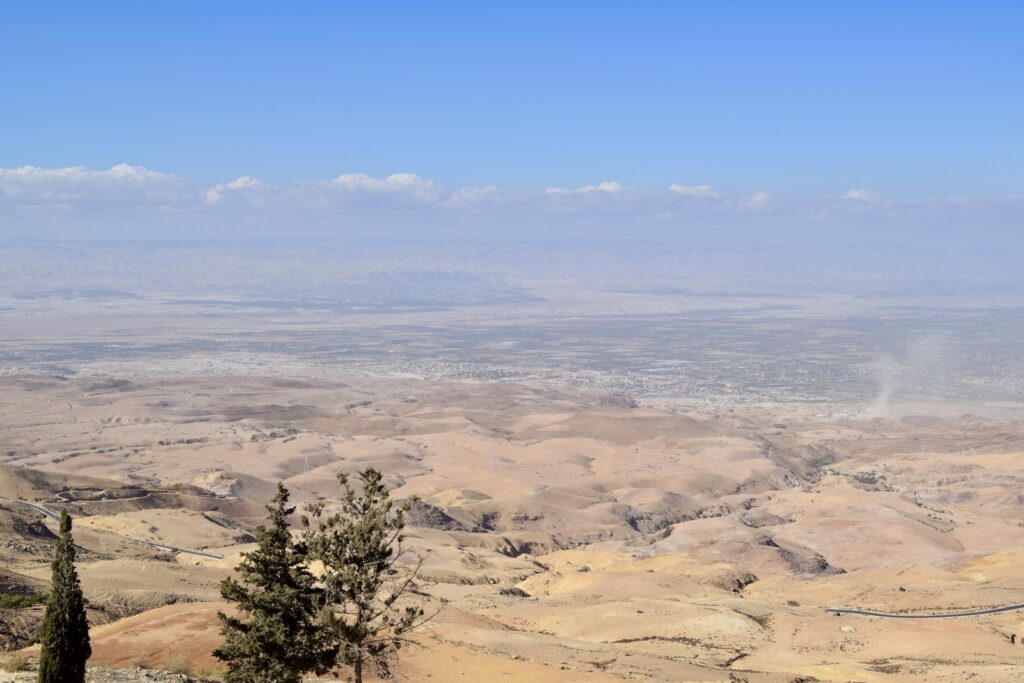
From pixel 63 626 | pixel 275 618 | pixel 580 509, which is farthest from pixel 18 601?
pixel 580 509

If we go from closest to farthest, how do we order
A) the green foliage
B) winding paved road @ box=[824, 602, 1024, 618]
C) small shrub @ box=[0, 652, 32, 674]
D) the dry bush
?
small shrub @ box=[0, 652, 32, 674]
the dry bush
the green foliage
winding paved road @ box=[824, 602, 1024, 618]

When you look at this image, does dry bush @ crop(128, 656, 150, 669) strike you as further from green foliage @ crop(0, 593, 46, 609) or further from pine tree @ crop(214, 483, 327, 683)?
pine tree @ crop(214, 483, 327, 683)

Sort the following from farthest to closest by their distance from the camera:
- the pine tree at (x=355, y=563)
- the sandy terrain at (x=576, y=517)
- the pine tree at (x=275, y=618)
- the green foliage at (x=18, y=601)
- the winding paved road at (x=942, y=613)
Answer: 1. the winding paved road at (x=942, y=613)
2. the sandy terrain at (x=576, y=517)
3. the green foliage at (x=18, y=601)
4. the pine tree at (x=275, y=618)
5. the pine tree at (x=355, y=563)

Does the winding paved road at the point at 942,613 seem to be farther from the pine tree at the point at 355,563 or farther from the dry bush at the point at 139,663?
the pine tree at the point at 355,563

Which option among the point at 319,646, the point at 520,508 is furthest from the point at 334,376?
the point at 319,646

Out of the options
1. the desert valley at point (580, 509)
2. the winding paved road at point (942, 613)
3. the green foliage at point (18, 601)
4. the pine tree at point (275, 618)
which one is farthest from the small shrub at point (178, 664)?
the winding paved road at point (942, 613)

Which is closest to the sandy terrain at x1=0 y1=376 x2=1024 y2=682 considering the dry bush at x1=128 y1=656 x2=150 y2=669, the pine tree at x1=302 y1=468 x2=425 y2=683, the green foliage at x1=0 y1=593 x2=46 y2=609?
the dry bush at x1=128 y1=656 x2=150 y2=669
